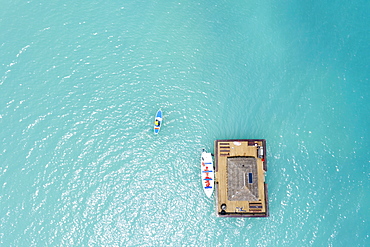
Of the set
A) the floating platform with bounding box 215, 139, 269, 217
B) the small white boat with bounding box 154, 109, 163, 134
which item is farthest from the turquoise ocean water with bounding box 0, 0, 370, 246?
the floating platform with bounding box 215, 139, 269, 217

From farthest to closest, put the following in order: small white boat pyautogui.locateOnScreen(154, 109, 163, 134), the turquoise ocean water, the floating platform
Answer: small white boat pyautogui.locateOnScreen(154, 109, 163, 134) → the turquoise ocean water → the floating platform

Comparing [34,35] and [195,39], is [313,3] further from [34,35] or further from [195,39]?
[34,35]

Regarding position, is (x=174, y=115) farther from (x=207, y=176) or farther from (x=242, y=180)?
(x=242, y=180)

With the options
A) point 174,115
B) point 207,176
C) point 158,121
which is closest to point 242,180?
point 207,176

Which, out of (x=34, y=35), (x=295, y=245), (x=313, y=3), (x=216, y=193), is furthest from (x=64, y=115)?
(x=313, y=3)

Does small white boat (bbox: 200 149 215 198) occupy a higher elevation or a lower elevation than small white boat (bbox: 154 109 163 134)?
lower

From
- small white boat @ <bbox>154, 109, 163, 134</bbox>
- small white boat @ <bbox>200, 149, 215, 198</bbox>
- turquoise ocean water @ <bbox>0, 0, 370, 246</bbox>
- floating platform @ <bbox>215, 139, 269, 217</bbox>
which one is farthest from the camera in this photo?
small white boat @ <bbox>154, 109, 163, 134</bbox>

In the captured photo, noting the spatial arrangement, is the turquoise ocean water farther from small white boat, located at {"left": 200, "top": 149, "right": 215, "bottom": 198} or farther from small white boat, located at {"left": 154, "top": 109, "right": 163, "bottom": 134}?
small white boat, located at {"left": 200, "top": 149, "right": 215, "bottom": 198}

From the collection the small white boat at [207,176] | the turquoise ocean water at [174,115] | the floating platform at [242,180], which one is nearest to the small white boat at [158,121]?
the turquoise ocean water at [174,115]
